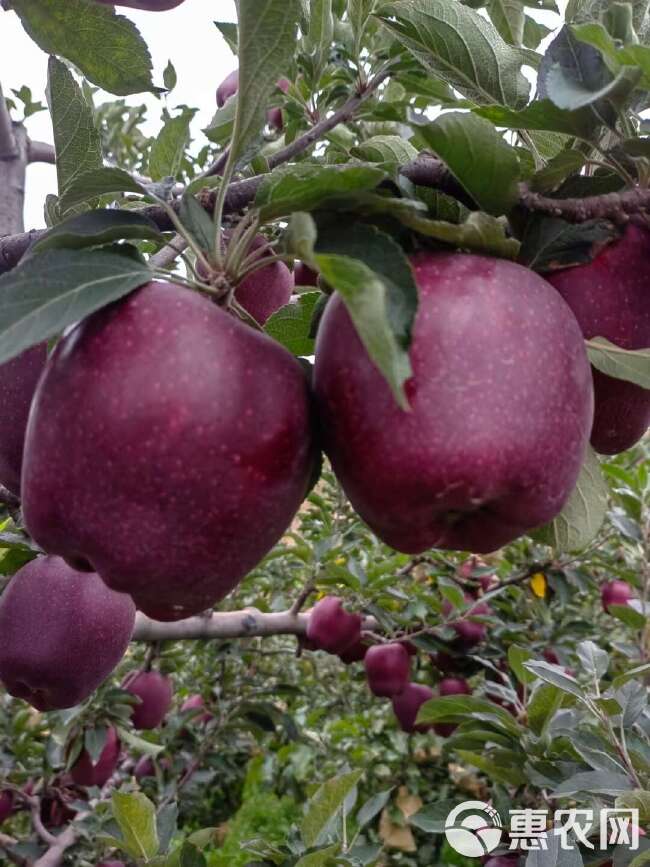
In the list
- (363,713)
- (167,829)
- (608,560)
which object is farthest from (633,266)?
(363,713)

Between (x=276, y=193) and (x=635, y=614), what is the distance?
56.0 inches

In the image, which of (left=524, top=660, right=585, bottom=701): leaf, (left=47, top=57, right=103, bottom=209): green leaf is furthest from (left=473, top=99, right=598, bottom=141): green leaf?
(left=524, top=660, right=585, bottom=701): leaf

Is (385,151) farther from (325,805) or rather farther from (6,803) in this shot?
(6,803)

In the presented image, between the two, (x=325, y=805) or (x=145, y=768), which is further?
(x=145, y=768)

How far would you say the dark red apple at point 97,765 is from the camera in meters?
1.94

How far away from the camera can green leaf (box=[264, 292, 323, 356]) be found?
2.30 ft

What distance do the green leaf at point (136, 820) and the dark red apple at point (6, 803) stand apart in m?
1.24

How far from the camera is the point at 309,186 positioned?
0.50 meters

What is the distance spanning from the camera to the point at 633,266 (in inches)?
24.4

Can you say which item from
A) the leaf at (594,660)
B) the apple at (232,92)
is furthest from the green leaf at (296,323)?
the apple at (232,92)

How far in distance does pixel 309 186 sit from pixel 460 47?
261 mm

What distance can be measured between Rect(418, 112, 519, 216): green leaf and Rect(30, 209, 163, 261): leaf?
0.20 metres

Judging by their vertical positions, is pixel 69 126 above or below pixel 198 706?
above

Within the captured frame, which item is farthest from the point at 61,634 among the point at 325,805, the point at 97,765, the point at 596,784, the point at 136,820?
the point at 97,765
